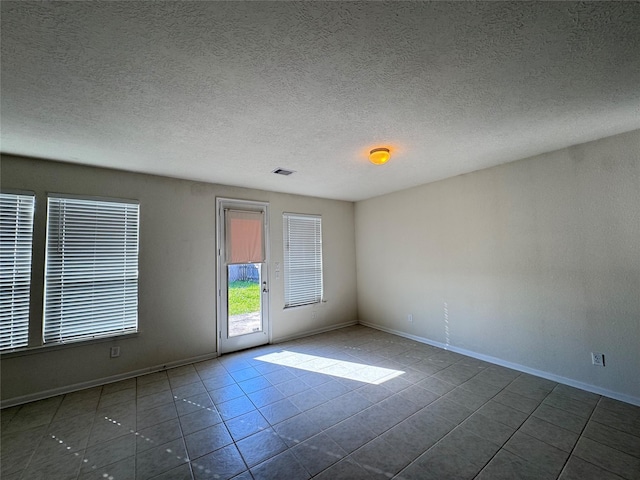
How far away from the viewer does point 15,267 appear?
286 centimetres

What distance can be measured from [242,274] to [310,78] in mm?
3348

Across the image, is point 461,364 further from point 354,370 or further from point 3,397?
point 3,397

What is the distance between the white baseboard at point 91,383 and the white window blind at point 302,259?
1.76m

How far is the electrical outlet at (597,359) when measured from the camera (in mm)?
2744

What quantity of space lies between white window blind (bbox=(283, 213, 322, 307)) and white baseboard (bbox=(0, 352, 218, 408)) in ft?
5.76

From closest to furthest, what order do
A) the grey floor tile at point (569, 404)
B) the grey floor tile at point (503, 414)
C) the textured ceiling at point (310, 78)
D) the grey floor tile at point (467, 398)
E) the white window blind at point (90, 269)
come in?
the textured ceiling at point (310, 78) < the grey floor tile at point (503, 414) < the grey floor tile at point (569, 404) < the grey floor tile at point (467, 398) < the white window blind at point (90, 269)

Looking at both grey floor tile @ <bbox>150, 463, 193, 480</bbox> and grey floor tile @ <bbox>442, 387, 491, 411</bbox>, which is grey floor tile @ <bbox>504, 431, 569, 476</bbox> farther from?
grey floor tile @ <bbox>150, 463, 193, 480</bbox>

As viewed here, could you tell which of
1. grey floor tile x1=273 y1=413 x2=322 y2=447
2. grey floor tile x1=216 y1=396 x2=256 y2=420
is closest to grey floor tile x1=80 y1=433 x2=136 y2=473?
grey floor tile x1=216 y1=396 x2=256 y2=420

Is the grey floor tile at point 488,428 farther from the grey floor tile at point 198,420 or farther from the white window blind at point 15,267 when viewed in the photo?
the white window blind at point 15,267

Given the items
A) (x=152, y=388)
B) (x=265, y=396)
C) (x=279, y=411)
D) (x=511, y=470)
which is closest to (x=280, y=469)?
(x=279, y=411)

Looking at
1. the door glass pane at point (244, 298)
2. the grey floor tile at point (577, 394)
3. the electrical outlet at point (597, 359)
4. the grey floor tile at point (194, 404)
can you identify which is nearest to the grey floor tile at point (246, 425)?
the grey floor tile at point (194, 404)

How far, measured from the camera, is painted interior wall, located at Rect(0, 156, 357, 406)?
2912 mm

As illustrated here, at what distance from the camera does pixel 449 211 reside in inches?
161

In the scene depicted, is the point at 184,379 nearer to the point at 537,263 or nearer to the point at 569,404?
the point at 569,404
